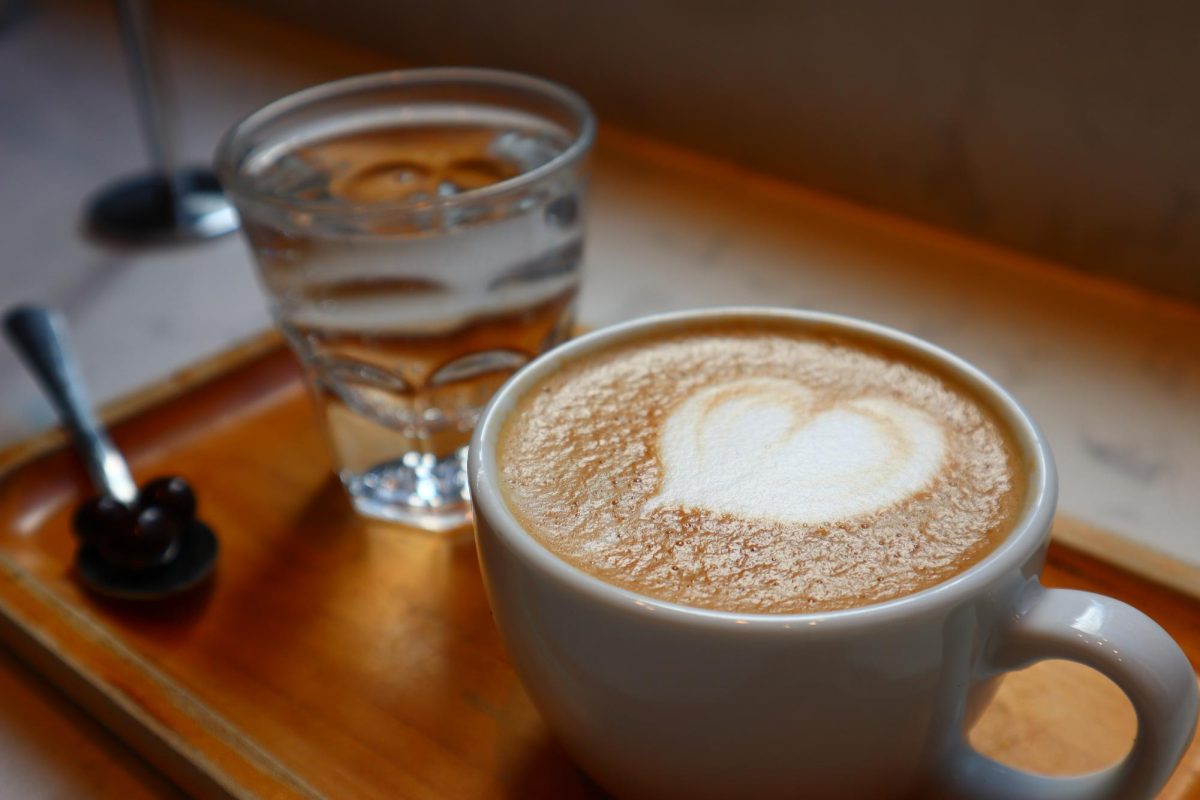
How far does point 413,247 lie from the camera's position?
62cm

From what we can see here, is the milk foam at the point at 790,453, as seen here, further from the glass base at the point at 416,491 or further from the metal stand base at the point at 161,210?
the metal stand base at the point at 161,210

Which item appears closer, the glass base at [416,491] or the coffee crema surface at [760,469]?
the coffee crema surface at [760,469]

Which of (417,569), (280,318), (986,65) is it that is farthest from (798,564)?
(986,65)

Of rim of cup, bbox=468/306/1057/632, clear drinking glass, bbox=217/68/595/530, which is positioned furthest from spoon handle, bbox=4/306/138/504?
rim of cup, bbox=468/306/1057/632

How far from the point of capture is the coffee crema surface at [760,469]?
422mm

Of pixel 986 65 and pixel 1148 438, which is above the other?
pixel 986 65

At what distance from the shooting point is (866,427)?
0.50 metres

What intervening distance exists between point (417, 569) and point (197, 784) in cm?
17

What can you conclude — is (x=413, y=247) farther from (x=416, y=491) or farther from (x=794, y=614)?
(x=794, y=614)

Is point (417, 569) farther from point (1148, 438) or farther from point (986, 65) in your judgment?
point (986, 65)

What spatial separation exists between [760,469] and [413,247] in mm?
245

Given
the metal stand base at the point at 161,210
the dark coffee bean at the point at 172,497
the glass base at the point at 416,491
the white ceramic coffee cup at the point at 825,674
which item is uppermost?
the white ceramic coffee cup at the point at 825,674

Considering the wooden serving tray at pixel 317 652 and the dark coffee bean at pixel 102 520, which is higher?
the dark coffee bean at pixel 102 520

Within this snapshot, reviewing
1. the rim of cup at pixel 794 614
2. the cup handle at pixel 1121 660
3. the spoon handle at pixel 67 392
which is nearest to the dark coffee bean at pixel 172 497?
the spoon handle at pixel 67 392
